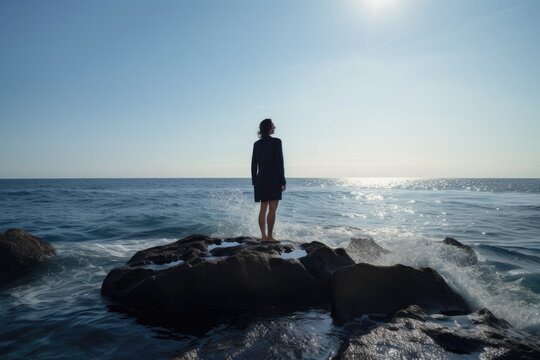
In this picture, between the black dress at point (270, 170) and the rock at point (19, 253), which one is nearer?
the rock at point (19, 253)

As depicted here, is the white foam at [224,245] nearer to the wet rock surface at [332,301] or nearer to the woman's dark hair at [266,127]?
the wet rock surface at [332,301]

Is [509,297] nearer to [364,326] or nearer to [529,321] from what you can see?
[529,321]

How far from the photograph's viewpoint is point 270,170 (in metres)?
6.51

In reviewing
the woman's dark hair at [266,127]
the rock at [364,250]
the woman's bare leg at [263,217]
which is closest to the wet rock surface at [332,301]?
the rock at [364,250]

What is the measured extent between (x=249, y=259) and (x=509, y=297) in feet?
13.5

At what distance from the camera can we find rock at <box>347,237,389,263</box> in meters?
6.36

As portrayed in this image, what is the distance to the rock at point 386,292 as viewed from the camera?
387 cm

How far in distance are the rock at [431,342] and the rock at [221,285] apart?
1259 millimetres

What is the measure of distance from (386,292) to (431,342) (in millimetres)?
1090

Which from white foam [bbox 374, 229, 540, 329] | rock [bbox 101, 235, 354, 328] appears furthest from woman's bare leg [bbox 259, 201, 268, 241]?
white foam [bbox 374, 229, 540, 329]

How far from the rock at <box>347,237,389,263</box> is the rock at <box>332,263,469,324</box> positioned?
2.07 m

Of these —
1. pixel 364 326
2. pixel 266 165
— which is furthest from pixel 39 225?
pixel 364 326

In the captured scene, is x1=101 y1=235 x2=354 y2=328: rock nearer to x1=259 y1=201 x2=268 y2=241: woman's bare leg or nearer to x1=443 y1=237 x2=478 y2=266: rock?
x1=259 y1=201 x2=268 y2=241: woman's bare leg

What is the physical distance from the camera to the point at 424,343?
2.90 meters
